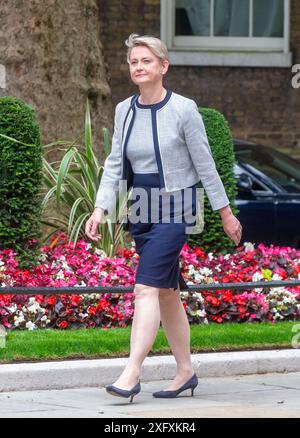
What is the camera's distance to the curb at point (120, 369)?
312 inches

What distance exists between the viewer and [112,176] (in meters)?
7.54

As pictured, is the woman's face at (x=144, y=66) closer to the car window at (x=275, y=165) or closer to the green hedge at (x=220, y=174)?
the green hedge at (x=220, y=174)

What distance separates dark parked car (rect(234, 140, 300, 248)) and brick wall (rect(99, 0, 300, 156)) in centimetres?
559

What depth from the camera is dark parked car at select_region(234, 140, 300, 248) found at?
46.1 feet

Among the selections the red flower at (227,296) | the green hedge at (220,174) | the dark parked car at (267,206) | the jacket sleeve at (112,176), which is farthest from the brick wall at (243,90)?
the jacket sleeve at (112,176)

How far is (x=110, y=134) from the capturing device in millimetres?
12414

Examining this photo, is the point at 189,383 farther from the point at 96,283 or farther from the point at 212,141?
the point at 212,141

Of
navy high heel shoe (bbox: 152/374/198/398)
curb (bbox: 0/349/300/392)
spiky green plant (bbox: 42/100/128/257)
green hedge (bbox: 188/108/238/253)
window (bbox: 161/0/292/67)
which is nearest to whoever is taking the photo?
navy high heel shoe (bbox: 152/374/198/398)

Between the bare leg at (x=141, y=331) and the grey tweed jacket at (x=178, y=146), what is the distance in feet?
1.92

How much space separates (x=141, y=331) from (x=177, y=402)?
533 millimetres

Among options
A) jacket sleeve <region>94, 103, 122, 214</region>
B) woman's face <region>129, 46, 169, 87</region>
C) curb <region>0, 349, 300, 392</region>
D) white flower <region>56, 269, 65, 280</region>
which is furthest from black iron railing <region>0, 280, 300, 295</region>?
woman's face <region>129, 46, 169, 87</region>

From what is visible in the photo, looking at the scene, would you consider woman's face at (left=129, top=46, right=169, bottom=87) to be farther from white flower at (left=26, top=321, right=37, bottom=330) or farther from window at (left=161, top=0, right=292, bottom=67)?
window at (left=161, top=0, right=292, bottom=67)

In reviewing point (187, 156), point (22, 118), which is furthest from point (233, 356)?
point (22, 118)

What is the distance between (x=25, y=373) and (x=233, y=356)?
1.45 meters
